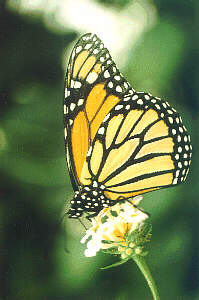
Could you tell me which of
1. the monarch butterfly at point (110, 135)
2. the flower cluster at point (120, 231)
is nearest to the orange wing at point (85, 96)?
the monarch butterfly at point (110, 135)

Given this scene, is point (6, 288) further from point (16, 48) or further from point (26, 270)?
point (16, 48)

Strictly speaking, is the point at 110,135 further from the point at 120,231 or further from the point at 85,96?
the point at 120,231

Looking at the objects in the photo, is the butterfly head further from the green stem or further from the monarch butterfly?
the green stem

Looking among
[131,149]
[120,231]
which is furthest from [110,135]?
[120,231]

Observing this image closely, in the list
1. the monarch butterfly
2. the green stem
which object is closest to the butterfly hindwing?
the monarch butterfly

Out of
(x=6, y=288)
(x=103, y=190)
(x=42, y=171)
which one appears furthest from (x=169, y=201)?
(x=6, y=288)

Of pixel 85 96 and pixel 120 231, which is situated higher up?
pixel 85 96
